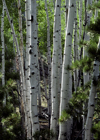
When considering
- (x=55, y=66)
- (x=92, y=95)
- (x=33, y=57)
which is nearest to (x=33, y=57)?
Answer: (x=33, y=57)

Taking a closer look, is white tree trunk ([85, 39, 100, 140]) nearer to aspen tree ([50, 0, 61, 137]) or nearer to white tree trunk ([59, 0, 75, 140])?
white tree trunk ([59, 0, 75, 140])

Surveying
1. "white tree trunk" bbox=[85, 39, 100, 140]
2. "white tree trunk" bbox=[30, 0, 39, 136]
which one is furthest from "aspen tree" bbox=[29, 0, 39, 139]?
"white tree trunk" bbox=[85, 39, 100, 140]

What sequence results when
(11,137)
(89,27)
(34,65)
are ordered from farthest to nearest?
(11,137)
(34,65)
(89,27)

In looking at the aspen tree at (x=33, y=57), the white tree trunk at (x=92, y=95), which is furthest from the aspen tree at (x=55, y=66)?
the white tree trunk at (x=92, y=95)

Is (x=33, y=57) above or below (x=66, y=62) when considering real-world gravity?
above

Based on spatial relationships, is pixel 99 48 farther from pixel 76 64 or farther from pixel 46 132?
pixel 46 132

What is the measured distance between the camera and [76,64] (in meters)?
3.39

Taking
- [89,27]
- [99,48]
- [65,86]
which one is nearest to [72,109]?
[65,86]

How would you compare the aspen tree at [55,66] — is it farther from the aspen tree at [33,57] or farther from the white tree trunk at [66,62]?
the aspen tree at [33,57]

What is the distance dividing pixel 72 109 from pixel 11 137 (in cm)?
171

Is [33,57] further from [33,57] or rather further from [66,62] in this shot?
[66,62]

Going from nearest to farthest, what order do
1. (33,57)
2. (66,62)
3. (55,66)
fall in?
(33,57), (66,62), (55,66)

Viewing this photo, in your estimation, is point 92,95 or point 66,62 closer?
point 92,95

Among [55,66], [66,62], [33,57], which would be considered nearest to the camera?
[33,57]
